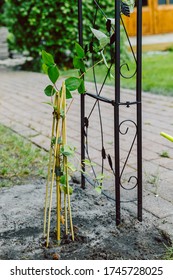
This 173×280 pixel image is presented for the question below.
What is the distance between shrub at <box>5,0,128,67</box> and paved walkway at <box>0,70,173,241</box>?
1187 millimetres

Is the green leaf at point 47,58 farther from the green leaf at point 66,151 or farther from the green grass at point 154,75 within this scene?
the green grass at point 154,75

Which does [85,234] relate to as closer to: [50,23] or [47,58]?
[47,58]

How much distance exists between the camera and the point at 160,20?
12.7m

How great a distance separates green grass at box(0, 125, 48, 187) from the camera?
345cm

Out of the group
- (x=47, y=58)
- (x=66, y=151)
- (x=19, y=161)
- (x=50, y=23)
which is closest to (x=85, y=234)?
(x=66, y=151)

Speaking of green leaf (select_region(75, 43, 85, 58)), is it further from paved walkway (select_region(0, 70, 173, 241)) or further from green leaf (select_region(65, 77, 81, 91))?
paved walkway (select_region(0, 70, 173, 241))

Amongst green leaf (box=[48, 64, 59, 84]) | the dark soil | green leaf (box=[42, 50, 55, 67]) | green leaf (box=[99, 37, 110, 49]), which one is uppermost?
green leaf (box=[99, 37, 110, 49])

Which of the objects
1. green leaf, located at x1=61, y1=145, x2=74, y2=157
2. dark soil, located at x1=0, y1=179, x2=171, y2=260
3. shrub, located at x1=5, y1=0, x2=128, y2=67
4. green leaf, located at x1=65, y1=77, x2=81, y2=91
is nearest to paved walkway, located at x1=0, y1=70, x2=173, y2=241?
dark soil, located at x1=0, y1=179, x2=171, y2=260

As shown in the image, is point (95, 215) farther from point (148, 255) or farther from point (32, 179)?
point (32, 179)

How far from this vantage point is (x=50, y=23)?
8.51 metres

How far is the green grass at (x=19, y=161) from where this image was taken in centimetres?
345

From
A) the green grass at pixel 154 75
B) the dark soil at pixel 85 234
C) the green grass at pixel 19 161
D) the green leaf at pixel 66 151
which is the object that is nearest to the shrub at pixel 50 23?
the green grass at pixel 154 75

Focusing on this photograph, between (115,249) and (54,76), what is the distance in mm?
863
